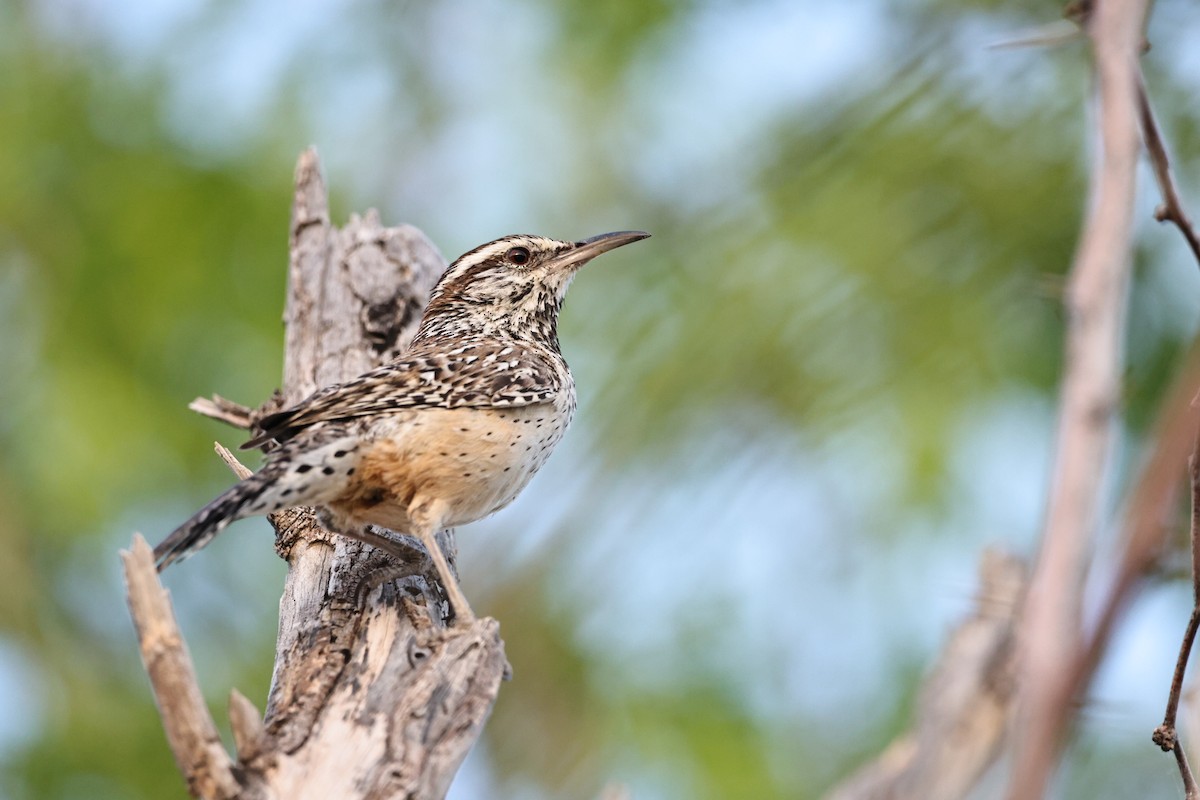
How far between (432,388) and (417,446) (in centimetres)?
24

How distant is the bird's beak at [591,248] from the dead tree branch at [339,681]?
89cm

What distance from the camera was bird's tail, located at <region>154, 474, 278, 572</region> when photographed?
2.77m

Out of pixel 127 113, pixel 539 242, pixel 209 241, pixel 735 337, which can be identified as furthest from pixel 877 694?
pixel 127 113

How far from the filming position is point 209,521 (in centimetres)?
282

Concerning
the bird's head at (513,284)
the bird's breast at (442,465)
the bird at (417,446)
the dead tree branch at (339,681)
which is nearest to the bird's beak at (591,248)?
the bird's head at (513,284)

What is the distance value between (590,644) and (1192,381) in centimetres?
538

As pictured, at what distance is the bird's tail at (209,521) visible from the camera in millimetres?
2770

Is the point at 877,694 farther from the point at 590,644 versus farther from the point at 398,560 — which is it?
the point at 398,560

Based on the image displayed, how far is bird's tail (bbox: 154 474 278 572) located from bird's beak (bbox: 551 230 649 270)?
1795 mm

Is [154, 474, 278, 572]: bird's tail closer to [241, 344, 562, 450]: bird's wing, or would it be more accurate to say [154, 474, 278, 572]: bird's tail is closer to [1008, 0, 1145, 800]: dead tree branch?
[241, 344, 562, 450]: bird's wing

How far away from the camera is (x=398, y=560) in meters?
3.51

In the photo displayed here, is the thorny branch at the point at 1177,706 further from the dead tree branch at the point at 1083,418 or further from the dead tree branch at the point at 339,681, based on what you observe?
the dead tree branch at the point at 339,681

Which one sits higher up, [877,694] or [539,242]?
[539,242]

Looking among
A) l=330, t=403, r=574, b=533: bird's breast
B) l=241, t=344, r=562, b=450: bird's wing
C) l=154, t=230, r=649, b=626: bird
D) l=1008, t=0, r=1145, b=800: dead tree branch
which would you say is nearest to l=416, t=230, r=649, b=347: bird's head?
l=154, t=230, r=649, b=626: bird
